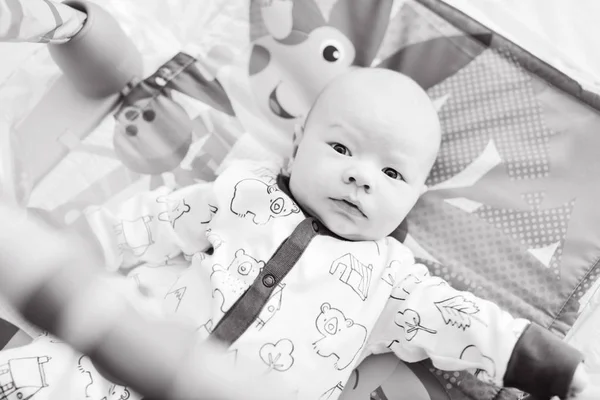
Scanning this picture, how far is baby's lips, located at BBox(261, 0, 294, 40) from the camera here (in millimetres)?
1137

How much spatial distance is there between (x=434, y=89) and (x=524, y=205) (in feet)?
0.88

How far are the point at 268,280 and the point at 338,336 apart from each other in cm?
13

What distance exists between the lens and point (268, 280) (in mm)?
843

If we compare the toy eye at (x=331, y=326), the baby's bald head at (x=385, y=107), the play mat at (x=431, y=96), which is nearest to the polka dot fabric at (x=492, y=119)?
the play mat at (x=431, y=96)

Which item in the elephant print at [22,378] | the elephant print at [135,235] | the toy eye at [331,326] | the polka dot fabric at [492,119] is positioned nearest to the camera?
the elephant print at [22,378]

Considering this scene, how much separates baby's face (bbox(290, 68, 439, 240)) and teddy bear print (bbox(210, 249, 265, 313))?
0.13 metres

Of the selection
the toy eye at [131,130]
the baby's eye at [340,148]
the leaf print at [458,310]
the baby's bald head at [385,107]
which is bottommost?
the toy eye at [131,130]

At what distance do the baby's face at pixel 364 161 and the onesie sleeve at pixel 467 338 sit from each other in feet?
0.37

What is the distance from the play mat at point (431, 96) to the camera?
97 cm

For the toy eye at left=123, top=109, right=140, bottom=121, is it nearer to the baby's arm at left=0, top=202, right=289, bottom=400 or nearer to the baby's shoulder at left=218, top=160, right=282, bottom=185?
the baby's shoulder at left=218, top=160, right=282, bottom=185

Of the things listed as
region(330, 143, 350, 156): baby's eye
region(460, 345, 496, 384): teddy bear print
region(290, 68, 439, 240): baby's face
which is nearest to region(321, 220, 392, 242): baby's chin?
region(290, 68, 439, 240): baby's face

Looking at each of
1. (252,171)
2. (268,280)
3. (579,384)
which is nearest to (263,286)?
(268,280)

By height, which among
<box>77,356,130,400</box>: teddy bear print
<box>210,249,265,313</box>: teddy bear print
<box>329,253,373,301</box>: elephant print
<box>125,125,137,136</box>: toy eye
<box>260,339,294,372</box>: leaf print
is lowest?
<box>77,356,130,400</box>: teddy bear print

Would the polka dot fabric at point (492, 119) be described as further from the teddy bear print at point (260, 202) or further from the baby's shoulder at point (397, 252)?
the teddy bear print at point (260, 202)
